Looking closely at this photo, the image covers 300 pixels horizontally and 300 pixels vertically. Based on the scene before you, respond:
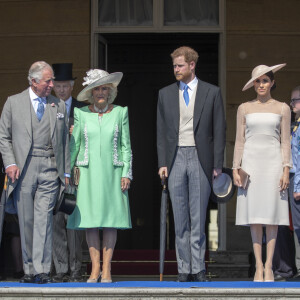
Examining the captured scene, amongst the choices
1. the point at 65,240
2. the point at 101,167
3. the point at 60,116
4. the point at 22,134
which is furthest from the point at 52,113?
the point at 65,240

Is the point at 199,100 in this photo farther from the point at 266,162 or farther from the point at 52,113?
the point at 52,113

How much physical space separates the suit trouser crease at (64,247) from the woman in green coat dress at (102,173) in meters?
1.00

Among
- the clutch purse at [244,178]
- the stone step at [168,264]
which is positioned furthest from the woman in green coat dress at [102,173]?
the stone step at [168,264]

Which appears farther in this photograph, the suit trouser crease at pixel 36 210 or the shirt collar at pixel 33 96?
the shirt collar at pixel 33 96

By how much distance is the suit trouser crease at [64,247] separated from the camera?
9914 millimetres

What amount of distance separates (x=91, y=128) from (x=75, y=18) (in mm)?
3697

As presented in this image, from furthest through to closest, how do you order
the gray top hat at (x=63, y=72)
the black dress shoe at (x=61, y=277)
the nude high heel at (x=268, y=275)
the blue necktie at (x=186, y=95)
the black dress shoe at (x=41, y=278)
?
the gray top hat at (x=63, y=72), the black dress shoe at (x=61, y=277), the blue necktie at (x=186, y=95), the nude high heel at (x=268, y=275), the black dress shoe at (x=41, y=278)

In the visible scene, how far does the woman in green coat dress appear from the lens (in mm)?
8906

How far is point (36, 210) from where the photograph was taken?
28.5ft

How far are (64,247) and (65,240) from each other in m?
0.07

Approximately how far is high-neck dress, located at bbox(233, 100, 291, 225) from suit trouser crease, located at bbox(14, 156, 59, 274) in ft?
5.31

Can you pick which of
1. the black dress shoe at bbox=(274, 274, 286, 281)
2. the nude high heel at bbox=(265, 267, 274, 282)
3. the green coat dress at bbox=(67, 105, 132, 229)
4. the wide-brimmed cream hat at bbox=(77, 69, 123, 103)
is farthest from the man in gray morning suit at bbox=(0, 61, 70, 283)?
the black dress shoe at bbox=(274, 274, 286, 281)

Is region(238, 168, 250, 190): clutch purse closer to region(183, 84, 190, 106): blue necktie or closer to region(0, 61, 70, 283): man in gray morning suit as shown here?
region(183, 84, 190, 106): blue necktie

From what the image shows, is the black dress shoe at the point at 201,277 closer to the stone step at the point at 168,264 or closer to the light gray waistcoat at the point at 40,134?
the light gray waistcoat at the point at 40,134
